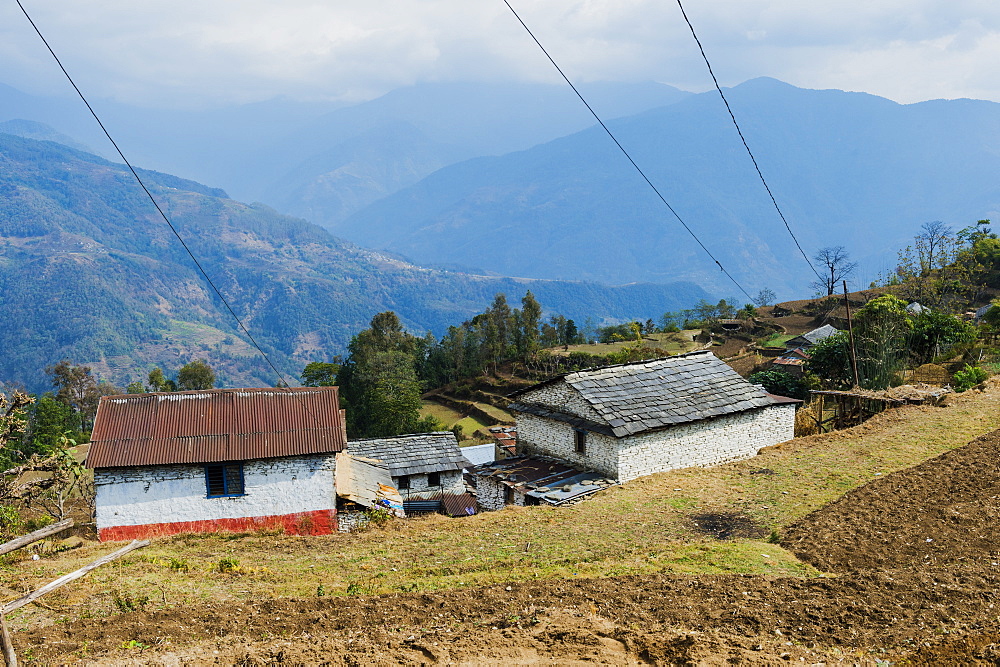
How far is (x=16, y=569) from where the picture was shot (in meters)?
12.2

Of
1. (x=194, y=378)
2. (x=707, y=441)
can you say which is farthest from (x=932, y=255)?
(x=194, y=378)

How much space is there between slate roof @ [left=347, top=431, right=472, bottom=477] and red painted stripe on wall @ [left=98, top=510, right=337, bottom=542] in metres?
8.12

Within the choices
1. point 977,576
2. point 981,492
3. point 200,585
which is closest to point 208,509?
point 200,585

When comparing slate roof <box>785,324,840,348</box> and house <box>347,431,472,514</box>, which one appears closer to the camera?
house <box>347,431,472,514</box>

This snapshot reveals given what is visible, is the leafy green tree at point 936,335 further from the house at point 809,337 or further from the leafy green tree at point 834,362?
the house at point 809,337

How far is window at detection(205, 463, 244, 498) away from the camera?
18.8 metres

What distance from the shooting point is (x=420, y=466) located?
1115 inches

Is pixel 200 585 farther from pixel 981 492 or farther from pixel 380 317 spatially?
pixel 380 317

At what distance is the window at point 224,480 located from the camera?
18.8 metres

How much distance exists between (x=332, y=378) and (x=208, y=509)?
50.1 m

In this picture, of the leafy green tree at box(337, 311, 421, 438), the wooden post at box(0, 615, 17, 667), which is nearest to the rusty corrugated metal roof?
the wooden post at box(0, 615, 17, 667)

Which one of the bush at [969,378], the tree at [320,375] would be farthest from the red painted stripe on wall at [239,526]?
the tree at [320,375]

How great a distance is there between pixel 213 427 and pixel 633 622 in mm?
14698

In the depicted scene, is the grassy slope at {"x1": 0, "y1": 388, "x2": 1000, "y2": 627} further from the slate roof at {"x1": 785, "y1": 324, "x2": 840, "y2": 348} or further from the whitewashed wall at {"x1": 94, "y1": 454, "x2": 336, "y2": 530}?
the slate roof at {"x1": 785, "y1": 324, "x2": 840, "y2": 348}
